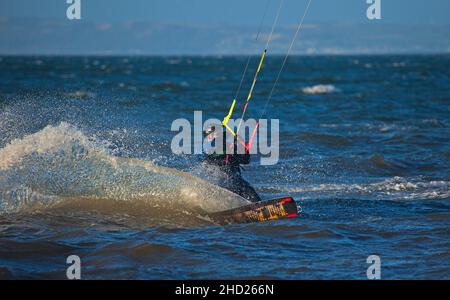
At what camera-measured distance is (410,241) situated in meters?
10.2

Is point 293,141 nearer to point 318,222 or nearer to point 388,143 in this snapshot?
point 388,143

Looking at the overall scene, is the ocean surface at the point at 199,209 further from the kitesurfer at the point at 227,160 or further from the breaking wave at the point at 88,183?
the kitesurfer at the point at 227,160

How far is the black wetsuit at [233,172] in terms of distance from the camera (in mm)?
11625

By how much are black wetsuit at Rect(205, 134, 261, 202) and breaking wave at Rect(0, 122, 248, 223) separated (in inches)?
5.9

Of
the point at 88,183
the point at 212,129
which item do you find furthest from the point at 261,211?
the point at 88,183

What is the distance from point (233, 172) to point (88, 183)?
2.26m

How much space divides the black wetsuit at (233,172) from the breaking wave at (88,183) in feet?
0.49

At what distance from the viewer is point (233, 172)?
11695 millimetres

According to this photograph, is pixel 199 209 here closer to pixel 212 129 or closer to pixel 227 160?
pixel 227 160

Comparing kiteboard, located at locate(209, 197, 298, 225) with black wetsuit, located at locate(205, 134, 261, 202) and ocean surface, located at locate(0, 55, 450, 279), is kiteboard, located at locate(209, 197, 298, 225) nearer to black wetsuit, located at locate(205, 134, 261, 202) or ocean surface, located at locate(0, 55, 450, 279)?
ocean surface, located at locate(0, 55, 450, 279)

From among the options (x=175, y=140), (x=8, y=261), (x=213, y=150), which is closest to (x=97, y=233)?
(x=8, y=261)

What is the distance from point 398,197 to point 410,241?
3.00 meters

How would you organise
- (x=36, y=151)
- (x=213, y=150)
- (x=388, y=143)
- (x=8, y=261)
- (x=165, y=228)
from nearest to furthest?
(x=8, y=261) → (x=165, y=228) → (x=213, y=150) → (x=36, y=151) → (x=388, y=143)

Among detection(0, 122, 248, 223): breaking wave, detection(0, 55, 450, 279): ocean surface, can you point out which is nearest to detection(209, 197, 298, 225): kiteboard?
detection(0, 55, 450, 279): ocean surface
